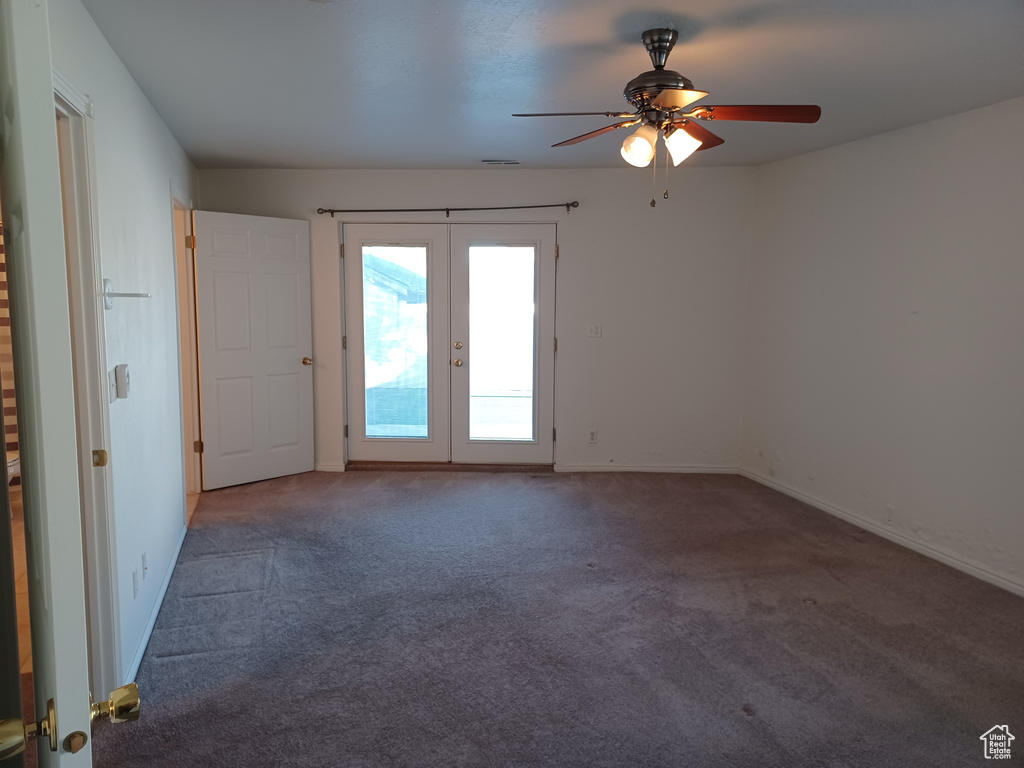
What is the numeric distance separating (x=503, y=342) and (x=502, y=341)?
0.04ft

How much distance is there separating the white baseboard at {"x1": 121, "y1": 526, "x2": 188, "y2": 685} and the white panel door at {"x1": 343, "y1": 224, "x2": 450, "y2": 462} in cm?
201

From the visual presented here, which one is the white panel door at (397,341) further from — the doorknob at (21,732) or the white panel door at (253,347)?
the doorknob at (21,732)

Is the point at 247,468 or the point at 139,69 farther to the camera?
the point at 247,468

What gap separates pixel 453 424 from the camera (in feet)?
19.1

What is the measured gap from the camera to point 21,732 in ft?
2.70

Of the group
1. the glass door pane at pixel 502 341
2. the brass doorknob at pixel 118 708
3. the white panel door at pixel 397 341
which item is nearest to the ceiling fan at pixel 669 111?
the brass doorknob at pixel 118 708

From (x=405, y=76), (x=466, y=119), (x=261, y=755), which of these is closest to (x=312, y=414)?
(x=466, y=119)

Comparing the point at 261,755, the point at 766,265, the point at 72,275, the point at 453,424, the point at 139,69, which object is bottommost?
the point at 261,755

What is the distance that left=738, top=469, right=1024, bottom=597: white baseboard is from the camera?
3.51 meters

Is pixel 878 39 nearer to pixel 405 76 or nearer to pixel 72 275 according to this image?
pixel 405 76

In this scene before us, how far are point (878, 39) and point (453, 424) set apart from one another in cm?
406

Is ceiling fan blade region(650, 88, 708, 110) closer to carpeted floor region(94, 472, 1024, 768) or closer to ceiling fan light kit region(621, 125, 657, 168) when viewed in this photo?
ceiling fan light kit region(621, 125, 657, 168)

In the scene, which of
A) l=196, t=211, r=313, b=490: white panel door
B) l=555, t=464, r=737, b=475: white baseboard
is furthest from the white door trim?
l=555, t=464, r=737, b=475: white baseboard

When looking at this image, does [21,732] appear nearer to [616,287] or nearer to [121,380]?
[121,380]
